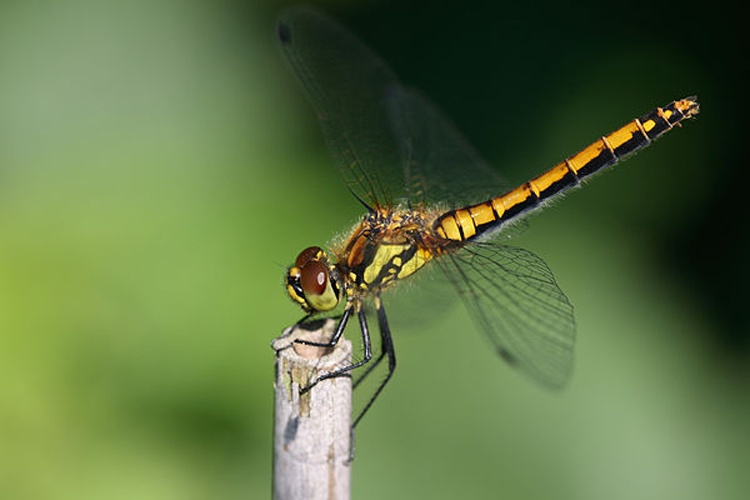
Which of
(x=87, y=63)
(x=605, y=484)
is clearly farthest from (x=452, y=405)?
(x=87, y=63)

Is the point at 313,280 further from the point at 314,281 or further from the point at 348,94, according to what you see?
the point at 348,94

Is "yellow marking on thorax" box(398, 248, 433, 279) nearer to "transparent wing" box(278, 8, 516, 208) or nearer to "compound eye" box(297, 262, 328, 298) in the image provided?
"transparent wing" box(278, 8, 516, 208)

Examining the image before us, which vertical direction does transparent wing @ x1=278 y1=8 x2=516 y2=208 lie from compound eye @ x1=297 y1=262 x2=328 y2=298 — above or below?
above

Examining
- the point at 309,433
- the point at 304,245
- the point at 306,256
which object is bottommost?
the point at 309,433

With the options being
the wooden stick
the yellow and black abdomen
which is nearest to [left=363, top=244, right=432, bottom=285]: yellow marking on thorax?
the yellow and black abdomen

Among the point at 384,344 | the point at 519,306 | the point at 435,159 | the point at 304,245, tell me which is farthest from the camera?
the point at 304,245

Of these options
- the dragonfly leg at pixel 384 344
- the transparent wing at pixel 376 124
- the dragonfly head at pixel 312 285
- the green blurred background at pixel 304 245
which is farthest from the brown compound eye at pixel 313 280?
the green blurred background at pixel 304 245

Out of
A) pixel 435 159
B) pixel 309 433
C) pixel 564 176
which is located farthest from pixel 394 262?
pixel 309 433
